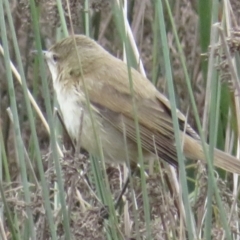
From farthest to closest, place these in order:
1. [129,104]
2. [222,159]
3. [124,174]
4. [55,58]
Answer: [55,58] < [124,174] < [129,104] < [222,159]

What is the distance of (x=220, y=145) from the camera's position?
125 inches

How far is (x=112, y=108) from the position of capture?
3025mm

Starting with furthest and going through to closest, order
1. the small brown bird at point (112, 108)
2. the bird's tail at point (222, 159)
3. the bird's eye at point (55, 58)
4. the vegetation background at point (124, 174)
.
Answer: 1. the bird's eye at point (55, 58)
2. the small brown bird at point (112, 108)
3. the bird's tail at point (222, 159)
4. the vegetation background at point (124, 174)

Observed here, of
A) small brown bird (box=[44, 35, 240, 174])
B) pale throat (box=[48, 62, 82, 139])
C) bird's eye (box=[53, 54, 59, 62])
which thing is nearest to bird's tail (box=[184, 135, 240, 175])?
small brown bird (box=[44, 35, 240, 174])

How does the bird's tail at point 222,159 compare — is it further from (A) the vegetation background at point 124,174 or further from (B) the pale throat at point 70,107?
(B) the pale throat at point 70,107

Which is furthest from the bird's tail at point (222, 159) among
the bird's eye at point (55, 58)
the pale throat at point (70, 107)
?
the bird's eye at point (55, 58)

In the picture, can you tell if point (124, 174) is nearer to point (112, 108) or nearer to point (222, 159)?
point (112, 108)

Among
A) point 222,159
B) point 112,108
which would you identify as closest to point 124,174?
point 112,108

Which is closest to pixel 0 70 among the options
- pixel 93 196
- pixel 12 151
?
pixel 12 151

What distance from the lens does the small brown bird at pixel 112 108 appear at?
2834mm

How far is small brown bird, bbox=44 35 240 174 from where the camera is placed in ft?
9.30

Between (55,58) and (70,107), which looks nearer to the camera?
(70,107)

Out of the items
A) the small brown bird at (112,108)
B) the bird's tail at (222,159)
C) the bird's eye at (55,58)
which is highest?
the bird's eye at (55,58)

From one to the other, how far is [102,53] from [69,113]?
45 cm
